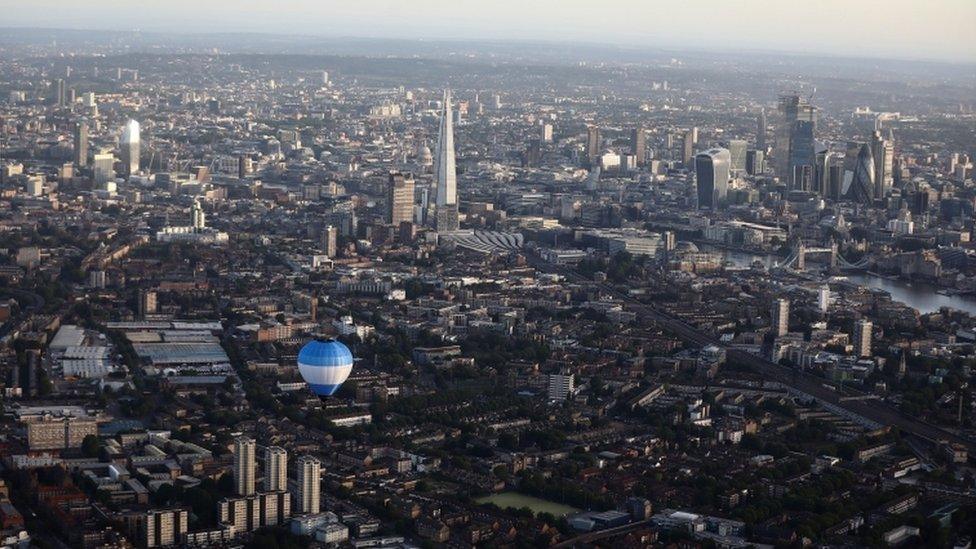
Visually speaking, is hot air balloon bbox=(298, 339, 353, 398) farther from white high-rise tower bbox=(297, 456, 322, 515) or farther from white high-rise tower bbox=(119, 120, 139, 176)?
white high-rise tower bbox=(119, 120, 139, 176)

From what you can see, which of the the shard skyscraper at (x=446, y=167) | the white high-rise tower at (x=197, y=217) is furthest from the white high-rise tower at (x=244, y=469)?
the the shard skyscraper at (x=446, y=167)

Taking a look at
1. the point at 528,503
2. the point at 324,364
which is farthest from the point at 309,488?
the point at 324,364

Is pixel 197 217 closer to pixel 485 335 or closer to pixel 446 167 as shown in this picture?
pixel 446 167

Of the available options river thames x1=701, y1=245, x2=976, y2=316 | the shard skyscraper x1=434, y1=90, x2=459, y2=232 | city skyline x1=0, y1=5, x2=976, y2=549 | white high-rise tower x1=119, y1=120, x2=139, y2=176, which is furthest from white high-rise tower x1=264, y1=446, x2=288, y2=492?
white high-rise tower x1=119, y1=120, x2=139, y2=176

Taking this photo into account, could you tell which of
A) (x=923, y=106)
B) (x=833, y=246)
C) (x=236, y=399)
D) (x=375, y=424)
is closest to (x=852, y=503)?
(x=375, y=424)

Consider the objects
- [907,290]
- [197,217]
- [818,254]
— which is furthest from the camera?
[818,254]

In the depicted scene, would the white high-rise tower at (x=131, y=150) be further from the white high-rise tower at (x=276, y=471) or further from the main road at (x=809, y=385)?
the white high-rise tower at (x=276, y=471)
